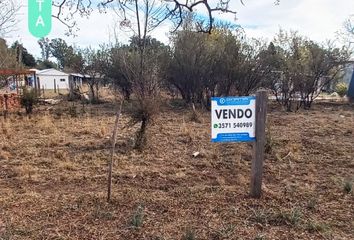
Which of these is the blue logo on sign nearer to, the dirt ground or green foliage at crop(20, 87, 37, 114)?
the dirt ground

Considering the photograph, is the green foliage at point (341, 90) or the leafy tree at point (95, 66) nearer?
the leafy tree at point (95, 66)

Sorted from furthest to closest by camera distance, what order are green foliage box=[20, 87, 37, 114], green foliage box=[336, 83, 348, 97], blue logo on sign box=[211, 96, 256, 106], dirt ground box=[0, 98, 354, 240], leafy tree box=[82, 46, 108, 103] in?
green foliage box=[336, 83, 348, 97] < leafy tree box=[82, 46, 108, 103] < green foliage box=[20, 87, 37, 114] < blue logo on sign box=[211, 96, 256, 106] < dirt ground box=[0, 98, 354, 240]

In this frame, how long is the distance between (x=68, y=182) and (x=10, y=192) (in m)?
0.72

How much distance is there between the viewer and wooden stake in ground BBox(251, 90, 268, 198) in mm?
4055

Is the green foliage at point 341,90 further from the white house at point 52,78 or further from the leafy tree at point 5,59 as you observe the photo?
the white house at point 52,78

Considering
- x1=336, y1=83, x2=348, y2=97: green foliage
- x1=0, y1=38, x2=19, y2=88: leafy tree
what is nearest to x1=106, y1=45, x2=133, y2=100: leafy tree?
x1=0, y1=38, x2=19, y2=88: leafy tree

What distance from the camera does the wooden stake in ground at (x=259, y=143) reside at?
405cm

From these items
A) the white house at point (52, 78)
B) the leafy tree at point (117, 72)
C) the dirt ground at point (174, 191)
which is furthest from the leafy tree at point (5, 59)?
the white house at point (52, 78)

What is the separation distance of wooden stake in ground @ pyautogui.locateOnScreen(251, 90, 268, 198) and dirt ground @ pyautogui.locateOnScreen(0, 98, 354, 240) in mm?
158

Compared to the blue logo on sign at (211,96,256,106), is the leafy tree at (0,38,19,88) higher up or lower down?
higher up

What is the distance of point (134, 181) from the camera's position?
500 cm

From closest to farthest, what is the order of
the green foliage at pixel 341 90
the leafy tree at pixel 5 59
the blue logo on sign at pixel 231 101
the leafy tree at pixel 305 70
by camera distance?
the blue logo on sign at pixel 231 101 < the leafy tree at pixel 5 59 < the leafy tree at pixel 305 70 < the green foliage at pixel 341 90

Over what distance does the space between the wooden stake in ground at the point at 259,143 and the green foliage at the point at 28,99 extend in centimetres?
1265

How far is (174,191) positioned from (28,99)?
12.1 m
